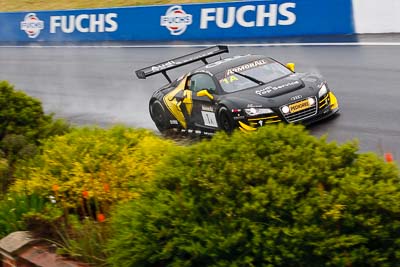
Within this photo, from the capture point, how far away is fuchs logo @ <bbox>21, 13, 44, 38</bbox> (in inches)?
1308

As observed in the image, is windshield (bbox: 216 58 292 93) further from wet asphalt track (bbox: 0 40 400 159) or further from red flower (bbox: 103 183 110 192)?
red flower (bbox: 103 183 110 192)

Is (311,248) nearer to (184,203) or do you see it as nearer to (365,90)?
(184,203)

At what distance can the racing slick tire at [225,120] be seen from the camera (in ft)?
41.7

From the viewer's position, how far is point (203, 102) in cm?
1350

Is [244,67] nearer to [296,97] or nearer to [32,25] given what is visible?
[296,97]

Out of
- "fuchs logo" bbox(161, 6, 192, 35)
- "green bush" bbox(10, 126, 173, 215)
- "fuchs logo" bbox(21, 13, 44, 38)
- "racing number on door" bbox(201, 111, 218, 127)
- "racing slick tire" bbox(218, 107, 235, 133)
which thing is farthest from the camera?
"fuchs logo" bbox(21, 13, 44, 38)

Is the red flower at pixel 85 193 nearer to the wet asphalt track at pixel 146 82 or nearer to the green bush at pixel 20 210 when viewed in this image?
the green bush at pixel 20 210

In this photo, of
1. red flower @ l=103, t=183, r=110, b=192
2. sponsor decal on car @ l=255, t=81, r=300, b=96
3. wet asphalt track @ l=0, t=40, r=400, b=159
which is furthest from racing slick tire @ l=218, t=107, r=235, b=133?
red flower @ l=103, t=183, r=110, b=192

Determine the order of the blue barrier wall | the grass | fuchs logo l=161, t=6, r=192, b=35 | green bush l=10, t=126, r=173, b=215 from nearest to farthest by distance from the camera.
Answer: green bush l=10, t=126, r=173, b=215, the blue barrier wall, fuchs logo l=161, t=6, r=192, b=35, the grass

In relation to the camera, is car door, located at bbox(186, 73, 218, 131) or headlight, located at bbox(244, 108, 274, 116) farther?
car door, located at bbox(186, 73, 218, 131)

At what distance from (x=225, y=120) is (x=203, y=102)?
80 centimetres

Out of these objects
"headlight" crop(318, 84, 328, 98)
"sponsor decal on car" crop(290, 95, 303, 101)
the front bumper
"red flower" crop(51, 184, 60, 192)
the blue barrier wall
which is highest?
the blue barrier wall

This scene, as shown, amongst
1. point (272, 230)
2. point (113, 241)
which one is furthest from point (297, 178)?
point (113, 241)

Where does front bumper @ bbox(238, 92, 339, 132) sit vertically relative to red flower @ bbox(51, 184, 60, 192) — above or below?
above
